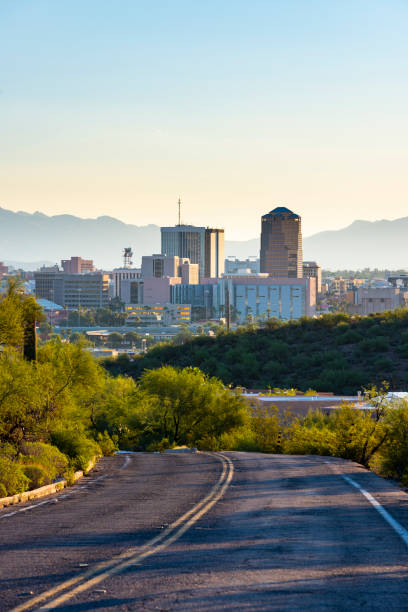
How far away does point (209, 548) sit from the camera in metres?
9.90

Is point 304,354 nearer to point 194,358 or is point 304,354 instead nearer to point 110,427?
point 194,358

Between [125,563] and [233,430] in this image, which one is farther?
[233,430]

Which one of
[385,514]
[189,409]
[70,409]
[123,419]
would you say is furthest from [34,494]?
[189,409]

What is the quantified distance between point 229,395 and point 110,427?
254 inches

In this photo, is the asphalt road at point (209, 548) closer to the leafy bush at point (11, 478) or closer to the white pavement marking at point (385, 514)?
the white pavement marking at point (385, 514)

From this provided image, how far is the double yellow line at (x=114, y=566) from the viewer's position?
7.38 metres

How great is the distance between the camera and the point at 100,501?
15.2 metres

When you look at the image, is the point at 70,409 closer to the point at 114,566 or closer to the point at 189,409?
the point at 114,566

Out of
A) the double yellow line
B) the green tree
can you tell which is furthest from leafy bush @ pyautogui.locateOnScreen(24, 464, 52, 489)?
the green tree

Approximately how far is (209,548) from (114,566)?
1.51m

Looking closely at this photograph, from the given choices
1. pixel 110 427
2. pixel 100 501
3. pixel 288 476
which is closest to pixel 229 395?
pixel 110 427

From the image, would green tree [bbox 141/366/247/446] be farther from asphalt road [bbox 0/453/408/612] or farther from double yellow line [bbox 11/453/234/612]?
double yellow line [bbox 11/453/234/612]

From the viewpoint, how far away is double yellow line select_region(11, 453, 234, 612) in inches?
291

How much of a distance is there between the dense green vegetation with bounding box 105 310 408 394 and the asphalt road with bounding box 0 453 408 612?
52.4 meters
